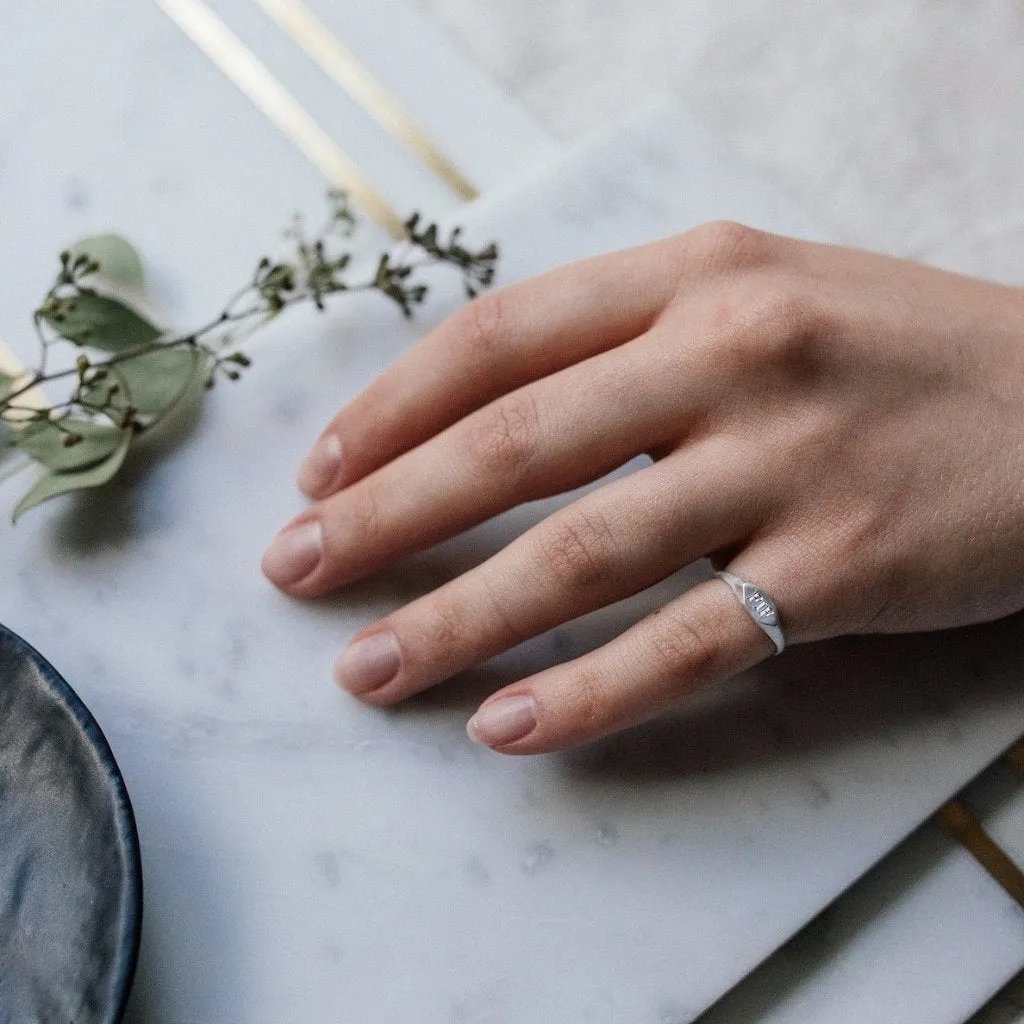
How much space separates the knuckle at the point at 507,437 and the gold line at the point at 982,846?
346mm

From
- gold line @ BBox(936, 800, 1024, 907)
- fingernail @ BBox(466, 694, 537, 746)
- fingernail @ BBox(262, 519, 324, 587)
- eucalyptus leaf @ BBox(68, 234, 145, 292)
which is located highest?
eucalyptus leaf @ BBox(68, 234, 145, 292)

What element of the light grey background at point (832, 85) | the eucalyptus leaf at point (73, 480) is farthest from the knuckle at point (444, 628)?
the light grey background at point (832, 85)

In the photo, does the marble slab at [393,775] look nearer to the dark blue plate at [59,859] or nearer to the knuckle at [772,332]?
the dark blue plate at [59,859]

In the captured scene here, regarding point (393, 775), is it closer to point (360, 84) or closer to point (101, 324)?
point (101, 324)

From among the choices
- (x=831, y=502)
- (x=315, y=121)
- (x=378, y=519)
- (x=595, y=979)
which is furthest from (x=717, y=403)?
(x=315, y=121)

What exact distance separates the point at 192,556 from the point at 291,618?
76 mm

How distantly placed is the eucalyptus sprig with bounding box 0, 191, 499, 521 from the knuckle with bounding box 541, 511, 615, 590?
0.77 feet

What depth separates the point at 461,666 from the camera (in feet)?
2.04

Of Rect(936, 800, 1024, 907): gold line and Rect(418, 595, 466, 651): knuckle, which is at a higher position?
Rect(418, 595, 466, 651): knuckle

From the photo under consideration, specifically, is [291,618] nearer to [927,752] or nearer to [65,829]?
[65,829]

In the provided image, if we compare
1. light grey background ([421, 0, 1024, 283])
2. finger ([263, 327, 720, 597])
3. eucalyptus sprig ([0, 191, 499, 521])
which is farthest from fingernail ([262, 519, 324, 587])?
light grey background ([421, 0, 1024, 283])

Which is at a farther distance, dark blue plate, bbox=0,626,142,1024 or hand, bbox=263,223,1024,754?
hand, bbox=263,223,1024,754

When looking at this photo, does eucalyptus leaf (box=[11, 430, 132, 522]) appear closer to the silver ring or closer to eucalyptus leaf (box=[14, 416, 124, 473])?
eucalyptus leaf (box=[14, 416, 124, 473])

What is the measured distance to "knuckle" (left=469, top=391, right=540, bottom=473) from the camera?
0.63 metres
